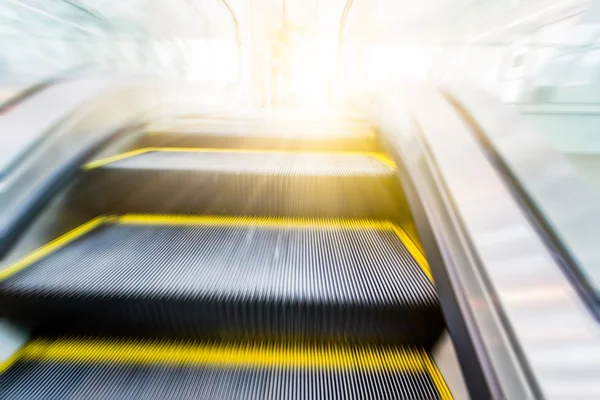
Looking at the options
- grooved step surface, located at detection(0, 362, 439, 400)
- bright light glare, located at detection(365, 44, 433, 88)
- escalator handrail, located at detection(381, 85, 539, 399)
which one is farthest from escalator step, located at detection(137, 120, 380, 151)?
bright light glare, located at detection(365, 44, 433, 88)

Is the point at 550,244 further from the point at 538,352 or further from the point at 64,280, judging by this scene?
the point at 64,280

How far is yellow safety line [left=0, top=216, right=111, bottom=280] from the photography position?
0.84 metres

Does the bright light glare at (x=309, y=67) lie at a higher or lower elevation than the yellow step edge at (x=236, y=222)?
higher

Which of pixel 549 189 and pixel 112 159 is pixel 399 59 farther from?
pixel 549 189

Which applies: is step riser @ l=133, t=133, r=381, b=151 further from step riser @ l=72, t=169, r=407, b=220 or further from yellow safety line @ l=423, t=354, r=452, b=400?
yellow safety line @ l=423, t=354, r=452, b=400

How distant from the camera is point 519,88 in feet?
11.7

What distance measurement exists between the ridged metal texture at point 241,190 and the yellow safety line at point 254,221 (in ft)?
0.07

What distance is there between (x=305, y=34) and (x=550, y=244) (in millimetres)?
6533

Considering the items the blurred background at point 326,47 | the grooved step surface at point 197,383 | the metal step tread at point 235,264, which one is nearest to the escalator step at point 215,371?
the grooved step surface at point 197,383

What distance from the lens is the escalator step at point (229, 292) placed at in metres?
0.76

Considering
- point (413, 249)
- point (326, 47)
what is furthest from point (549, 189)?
point (326, 47)

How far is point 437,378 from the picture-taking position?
0.72 metres

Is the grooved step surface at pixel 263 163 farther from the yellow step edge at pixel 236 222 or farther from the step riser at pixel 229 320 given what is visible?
the step riser at pixel 229 320

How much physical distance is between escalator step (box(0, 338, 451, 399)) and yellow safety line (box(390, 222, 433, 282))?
19 centimetres
